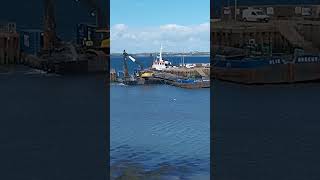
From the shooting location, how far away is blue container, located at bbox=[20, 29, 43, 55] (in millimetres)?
51531

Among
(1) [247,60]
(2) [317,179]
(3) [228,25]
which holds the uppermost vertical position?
(3) [228,25]

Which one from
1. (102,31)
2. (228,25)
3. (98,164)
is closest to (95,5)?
(102,31)

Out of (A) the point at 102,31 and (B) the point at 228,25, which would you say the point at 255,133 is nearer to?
(B) the point at 228,25

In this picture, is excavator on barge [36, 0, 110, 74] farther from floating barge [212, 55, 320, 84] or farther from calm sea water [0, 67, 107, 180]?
floating barge [212, 55, 320, 84]

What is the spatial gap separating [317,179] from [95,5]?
4517 cm

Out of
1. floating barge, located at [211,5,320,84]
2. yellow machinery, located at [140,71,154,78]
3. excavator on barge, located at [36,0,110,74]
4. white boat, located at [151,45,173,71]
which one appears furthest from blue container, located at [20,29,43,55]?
white boat, located at [151,45,173,71]

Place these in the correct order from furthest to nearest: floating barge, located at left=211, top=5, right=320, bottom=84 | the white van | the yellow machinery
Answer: the yellow machinery, the white van, floating barge, located at left=211, top=5, right=320, bottom=84

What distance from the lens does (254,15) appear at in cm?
4312

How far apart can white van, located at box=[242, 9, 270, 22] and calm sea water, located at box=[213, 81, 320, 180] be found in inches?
413

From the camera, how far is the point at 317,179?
32.0 ft

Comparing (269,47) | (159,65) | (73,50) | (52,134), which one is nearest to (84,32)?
(73,50)

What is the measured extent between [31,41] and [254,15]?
70.9ft

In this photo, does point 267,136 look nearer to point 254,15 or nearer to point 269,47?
point 269,47

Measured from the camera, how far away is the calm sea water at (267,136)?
10.5 m
